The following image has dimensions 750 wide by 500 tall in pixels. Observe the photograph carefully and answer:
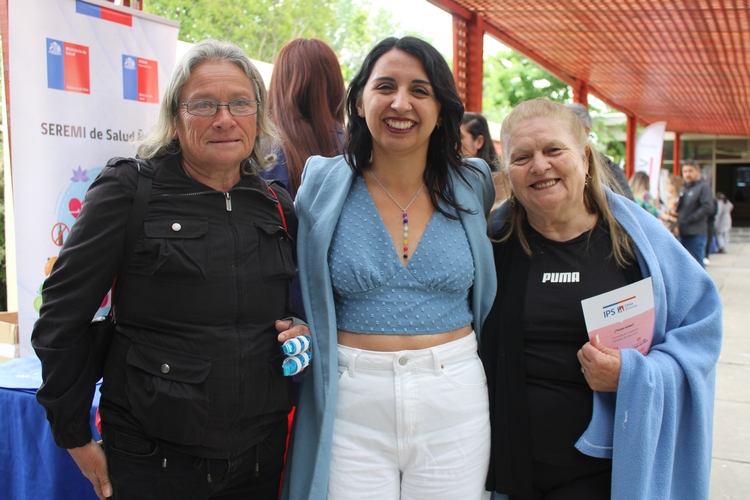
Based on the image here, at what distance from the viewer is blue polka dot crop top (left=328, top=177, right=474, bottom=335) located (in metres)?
1.82

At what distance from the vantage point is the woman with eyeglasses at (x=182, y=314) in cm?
155

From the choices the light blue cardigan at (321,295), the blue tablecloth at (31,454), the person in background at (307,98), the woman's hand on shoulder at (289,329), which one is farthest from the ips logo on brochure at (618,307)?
the blue tablecloth at (31,454)

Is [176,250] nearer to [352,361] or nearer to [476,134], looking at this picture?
[352,361]

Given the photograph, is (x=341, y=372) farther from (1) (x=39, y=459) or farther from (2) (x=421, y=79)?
(1) (x=39, y=459)

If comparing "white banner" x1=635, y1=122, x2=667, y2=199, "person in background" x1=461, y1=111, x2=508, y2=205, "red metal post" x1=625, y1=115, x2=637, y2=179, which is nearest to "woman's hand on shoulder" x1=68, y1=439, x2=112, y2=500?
"person in background" x1=461, y1=111, x2=508, y2=205

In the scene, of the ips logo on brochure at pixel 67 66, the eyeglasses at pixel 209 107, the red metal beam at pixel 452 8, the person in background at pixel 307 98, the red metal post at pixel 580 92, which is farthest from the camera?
the red metal post at pixel 580 92

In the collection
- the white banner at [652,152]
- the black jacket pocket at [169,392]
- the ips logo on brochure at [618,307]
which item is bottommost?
the black jacket pocket at [169,392]

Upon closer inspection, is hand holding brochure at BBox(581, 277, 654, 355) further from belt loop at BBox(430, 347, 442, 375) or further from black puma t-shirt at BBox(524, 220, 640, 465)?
belt loop at BBox(430, 347, 442, 375)

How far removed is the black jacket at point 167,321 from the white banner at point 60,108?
1070 mm

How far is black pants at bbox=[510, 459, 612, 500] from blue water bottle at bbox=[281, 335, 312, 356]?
877mm

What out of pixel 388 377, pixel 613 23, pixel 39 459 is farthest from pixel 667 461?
pixel 613 23

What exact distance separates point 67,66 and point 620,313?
2.32 m

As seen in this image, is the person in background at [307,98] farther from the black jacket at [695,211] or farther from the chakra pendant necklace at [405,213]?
the black jacket at [695,211]

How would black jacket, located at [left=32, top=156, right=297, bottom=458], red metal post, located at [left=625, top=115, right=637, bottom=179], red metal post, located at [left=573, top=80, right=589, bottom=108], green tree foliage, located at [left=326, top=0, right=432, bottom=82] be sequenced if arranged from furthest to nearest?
green tree foliage, located at [left=326, top=0, right=432, bottom=82], red metal post, located at [left=625, top=115, right=637, bottom=179], red metal post, located at [left=573, top=80, right=589, bottom=108], black jacket, located at [left=32, top=156, right=297, bottom=458]
